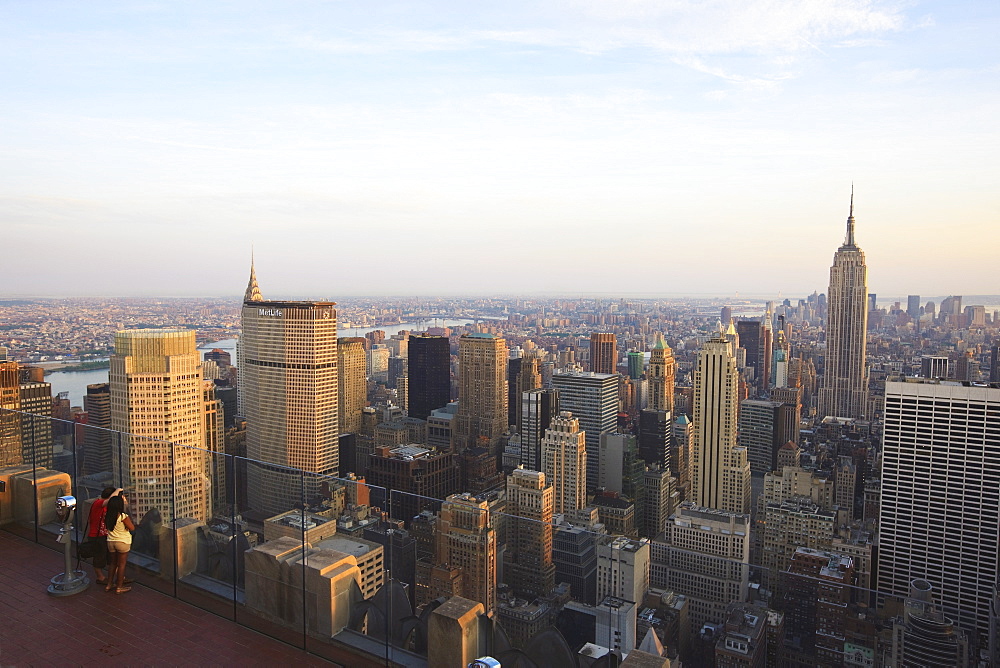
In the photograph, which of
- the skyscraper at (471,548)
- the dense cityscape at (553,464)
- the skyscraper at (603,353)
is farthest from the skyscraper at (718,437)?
the skyscraper at (471,548)

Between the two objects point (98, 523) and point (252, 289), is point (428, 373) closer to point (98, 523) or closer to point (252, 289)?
point (252, 289)

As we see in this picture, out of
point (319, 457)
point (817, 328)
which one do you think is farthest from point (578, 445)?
point (817, 328)

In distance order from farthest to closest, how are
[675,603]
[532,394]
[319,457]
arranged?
[532,394] < [319,457] < [675,603]

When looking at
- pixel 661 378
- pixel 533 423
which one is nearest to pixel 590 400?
pixel 533 423

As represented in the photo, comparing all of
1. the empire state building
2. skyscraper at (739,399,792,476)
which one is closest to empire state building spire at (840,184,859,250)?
the empire state building

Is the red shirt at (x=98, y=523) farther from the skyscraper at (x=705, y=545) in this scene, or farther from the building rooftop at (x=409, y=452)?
the building rooftop at (x=409, y=452)

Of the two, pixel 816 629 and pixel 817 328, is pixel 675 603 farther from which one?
pixel 817 328

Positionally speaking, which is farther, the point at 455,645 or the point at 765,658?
the point at 765,658
